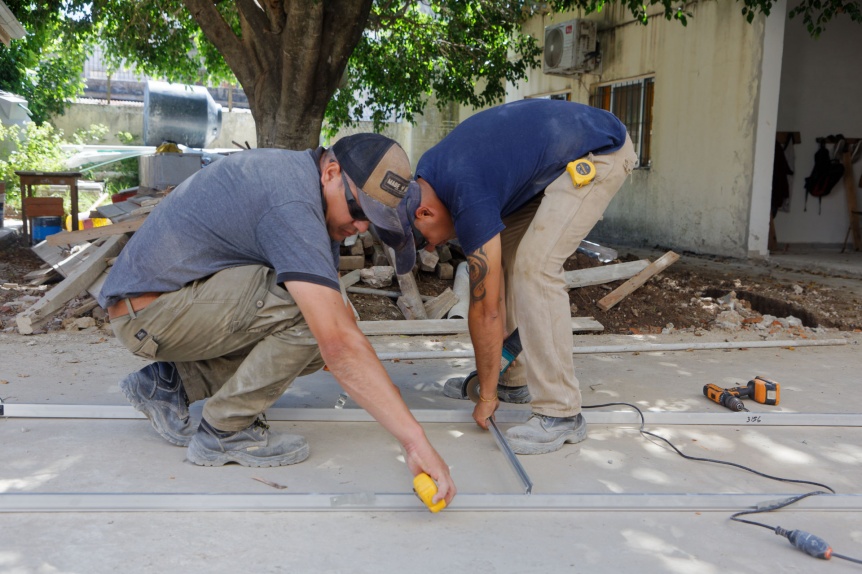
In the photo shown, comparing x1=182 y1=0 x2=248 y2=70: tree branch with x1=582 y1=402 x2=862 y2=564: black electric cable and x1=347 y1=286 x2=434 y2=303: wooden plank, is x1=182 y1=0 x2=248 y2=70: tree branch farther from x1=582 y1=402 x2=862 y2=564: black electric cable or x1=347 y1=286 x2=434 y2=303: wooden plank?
x1=582 y1=402 x2=862 y2=564: black electric cable

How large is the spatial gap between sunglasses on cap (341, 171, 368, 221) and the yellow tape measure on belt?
3.40ft

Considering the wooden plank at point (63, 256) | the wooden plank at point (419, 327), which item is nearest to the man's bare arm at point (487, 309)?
the wooden plank at point (419, 327)

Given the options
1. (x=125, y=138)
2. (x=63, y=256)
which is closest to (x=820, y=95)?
(x=63, y=256)

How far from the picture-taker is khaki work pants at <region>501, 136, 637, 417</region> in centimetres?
323

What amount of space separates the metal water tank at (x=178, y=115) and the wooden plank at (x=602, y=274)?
13987 millimetres

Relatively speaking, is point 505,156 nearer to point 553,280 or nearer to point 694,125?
point 553,280

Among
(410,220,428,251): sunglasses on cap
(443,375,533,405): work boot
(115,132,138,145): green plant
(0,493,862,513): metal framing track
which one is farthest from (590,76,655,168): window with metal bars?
(115,132,138,145): green plant

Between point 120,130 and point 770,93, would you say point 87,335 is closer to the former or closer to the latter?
point 770,93

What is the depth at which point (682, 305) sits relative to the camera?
21.3ft

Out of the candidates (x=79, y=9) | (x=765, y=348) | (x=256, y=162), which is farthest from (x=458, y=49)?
(x=256, y=162)

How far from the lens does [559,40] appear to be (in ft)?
41.9

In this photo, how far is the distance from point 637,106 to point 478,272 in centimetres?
998

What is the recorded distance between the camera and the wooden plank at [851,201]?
35.4 feet

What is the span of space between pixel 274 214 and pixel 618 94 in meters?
11.2
